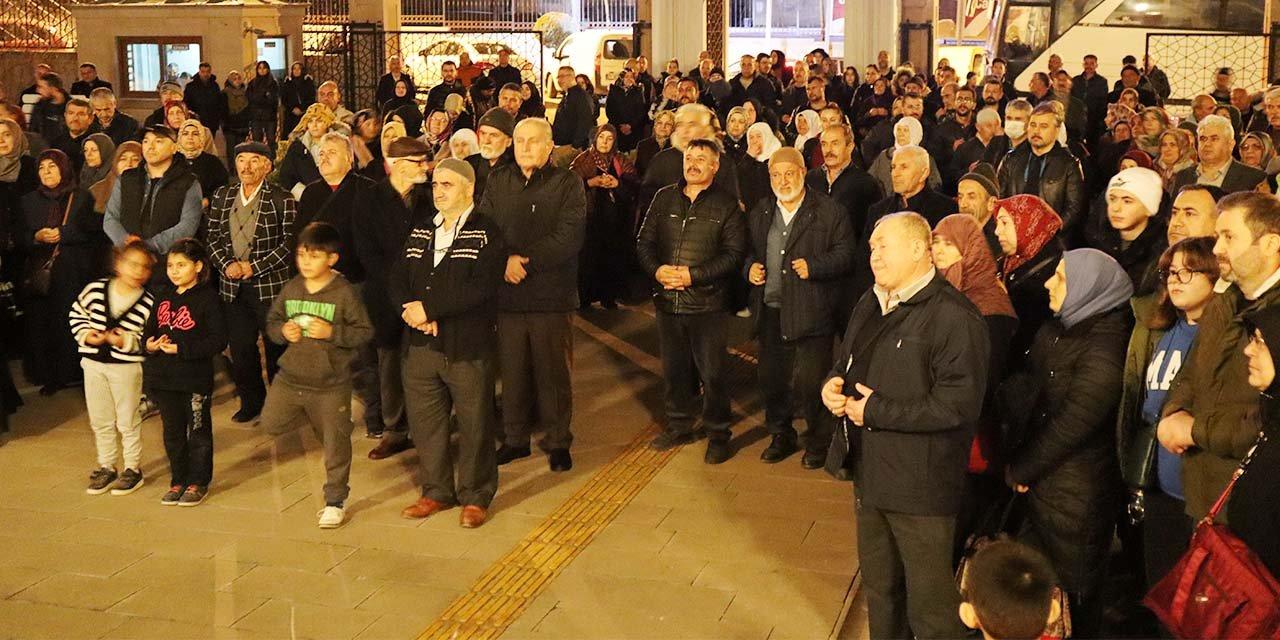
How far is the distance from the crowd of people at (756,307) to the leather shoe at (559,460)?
0.06 feet

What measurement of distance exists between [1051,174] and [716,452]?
128 inches

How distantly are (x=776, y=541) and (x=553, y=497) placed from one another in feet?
4.52

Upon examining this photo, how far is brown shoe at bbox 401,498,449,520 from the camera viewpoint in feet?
24.8

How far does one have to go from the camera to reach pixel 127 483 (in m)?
8.04

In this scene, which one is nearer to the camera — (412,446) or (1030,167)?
(412,446)

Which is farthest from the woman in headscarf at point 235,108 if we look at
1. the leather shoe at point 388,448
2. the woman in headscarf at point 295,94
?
the leather shoe at point 388,448

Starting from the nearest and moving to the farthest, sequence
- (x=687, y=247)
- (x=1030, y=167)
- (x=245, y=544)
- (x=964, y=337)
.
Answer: (x=964, y=337) → (x=245, y=544) → (x=687, y=247) → (x=1030, y=167)

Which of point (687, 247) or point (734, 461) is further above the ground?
point (687, 247)

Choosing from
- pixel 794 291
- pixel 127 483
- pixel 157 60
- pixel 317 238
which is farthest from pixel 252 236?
pixel 157 60

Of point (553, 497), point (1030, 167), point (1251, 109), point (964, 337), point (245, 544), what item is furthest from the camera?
point (1251, 109)

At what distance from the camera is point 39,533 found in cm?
735

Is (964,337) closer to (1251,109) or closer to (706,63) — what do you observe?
(1251,109)

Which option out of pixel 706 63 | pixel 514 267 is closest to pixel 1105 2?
pixel 706 63

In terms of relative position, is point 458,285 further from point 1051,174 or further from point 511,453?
point 1051,174
